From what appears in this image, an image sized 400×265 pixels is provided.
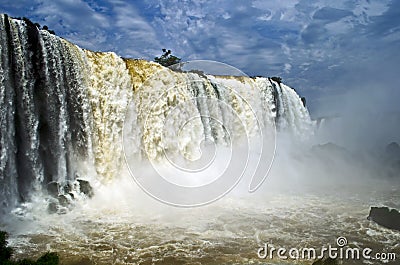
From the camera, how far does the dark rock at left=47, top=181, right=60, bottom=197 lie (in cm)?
996

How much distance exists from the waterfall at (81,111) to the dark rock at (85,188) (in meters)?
0.44

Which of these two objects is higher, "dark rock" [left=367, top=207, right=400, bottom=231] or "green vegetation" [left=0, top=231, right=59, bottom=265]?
"green vegetation" [left=0, top=231, right=59, bottom=265]

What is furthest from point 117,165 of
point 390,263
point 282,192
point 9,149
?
point 390,263

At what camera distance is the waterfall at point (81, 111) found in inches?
367

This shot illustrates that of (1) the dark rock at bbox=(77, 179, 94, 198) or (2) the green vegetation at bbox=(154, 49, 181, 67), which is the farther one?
(2) the green vegetation at bbox=(154, 49, 181, 67)

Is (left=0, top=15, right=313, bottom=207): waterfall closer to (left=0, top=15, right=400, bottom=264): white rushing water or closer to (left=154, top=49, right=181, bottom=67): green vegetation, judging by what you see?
(left=0, top=15, right=400, bottom=264): white rushing water

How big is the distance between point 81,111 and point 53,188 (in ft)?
9.10

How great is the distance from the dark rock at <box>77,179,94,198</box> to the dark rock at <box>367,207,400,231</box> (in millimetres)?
8169

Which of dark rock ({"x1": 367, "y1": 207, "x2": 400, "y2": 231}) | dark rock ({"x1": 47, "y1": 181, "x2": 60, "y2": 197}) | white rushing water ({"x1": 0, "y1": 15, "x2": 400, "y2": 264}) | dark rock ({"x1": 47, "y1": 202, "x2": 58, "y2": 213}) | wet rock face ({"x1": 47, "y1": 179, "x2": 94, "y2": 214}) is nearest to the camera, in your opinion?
white rushing water ({"x1": 0, "y1": 15, "x2": 400, "y2": 264})

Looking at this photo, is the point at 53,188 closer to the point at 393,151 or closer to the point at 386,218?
the point at 386,218

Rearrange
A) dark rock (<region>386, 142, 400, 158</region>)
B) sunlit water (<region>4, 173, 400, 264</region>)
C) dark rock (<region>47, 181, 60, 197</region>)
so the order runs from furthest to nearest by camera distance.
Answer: dark rock (<region>386, 142, 400, 158</region>), dark rock (<region>47, 181, 60, 197</region>), sunlit water (<region>4, 173, 400, 264</region>)

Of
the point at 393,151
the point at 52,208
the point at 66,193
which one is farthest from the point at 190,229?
the point at 393,151

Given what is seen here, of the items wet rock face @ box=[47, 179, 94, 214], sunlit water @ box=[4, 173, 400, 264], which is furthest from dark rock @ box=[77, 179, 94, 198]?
sunlit water @ box=[4, 173, 400, 264]

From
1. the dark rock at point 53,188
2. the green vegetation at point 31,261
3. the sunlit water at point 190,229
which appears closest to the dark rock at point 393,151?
the sunlit water at point 190,229
